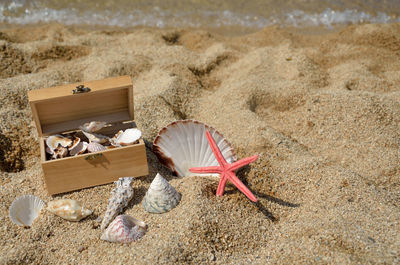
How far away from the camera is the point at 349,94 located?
400cm

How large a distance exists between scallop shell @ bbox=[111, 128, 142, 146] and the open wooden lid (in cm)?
20

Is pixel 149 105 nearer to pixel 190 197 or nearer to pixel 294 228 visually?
pixel 190 197

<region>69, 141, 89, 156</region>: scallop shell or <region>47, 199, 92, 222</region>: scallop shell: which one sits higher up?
<region>69, 141, 89, 156</region>: scallop shell

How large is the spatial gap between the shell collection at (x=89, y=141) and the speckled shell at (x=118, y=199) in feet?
1.03

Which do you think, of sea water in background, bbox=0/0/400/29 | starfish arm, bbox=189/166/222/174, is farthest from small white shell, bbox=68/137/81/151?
sea water in background, bbox=0/0/400/29

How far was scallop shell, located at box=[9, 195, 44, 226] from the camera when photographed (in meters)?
2.70

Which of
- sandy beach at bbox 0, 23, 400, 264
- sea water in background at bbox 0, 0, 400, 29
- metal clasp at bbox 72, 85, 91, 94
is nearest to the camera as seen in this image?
sandy beach at bbox 0, 23, 400, 264

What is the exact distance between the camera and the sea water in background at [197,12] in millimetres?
6840

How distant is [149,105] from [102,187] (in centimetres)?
117

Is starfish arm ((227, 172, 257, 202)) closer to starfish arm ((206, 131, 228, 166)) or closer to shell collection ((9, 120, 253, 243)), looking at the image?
starfish arm ((206, 131, 228, 166))

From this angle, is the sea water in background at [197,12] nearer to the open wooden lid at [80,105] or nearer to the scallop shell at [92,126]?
the open wooden lid at [80,105]

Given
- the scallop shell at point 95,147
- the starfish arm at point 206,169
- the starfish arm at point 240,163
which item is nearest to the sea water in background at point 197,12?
the scallop shell at point 95,147

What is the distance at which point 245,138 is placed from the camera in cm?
350

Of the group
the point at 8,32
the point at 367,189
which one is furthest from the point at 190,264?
the point at 8,32
